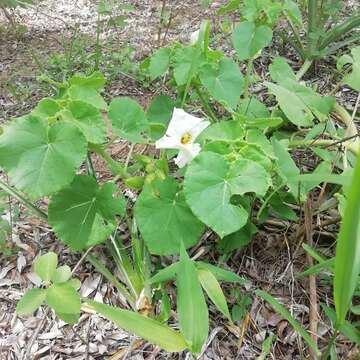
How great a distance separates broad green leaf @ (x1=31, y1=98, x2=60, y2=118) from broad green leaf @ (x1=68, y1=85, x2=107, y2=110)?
6 centimetres

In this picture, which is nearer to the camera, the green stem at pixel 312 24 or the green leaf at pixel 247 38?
the green leaf at pixel 247 38

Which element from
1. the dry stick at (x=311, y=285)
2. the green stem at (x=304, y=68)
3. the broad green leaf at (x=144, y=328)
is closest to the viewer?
the broad green leaf at (x=144, y=328)

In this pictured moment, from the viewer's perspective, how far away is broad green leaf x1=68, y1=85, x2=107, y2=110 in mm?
1195

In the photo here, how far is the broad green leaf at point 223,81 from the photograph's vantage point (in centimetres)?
142

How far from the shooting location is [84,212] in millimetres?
1229

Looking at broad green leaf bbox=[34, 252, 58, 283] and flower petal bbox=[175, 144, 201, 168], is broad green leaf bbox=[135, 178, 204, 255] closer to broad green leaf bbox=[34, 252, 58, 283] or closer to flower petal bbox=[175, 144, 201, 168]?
flower petal bbox=[175, 144, 201, 168]

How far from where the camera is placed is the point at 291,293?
1260mm

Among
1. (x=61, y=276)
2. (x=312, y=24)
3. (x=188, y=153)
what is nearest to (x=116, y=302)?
(x=61, y=276)

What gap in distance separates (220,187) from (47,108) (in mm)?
446

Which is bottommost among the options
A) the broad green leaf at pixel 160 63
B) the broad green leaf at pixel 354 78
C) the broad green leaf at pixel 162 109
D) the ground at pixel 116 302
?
the ground at pixel 116 302

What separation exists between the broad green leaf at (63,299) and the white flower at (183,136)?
1.29 ft

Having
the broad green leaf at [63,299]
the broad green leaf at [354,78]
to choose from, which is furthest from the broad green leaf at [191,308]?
the broad green leaf at [354,78]

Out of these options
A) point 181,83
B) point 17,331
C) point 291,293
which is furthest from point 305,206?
point 17,331

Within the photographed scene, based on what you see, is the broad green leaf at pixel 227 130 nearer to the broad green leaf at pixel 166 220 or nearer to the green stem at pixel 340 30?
the broad green leaf at pixel 166 220
